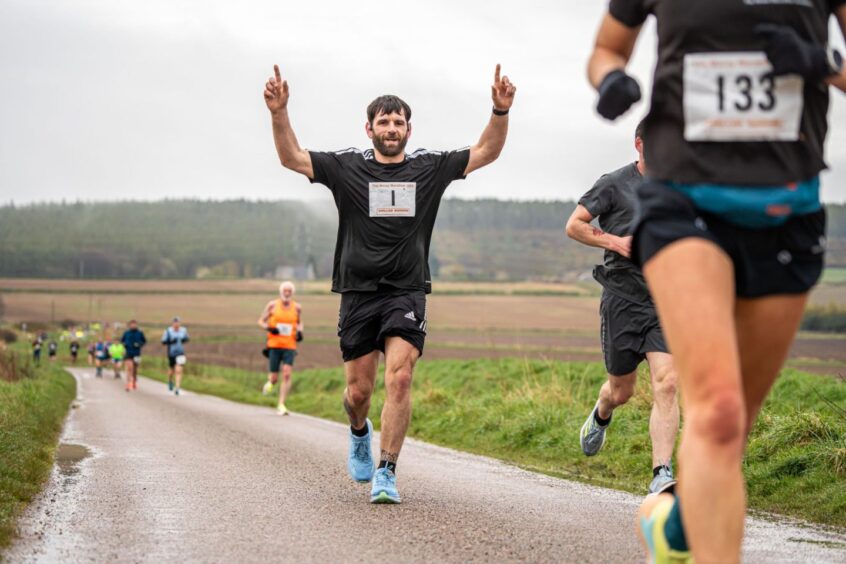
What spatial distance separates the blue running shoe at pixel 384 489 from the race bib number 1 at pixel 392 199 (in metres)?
1.55

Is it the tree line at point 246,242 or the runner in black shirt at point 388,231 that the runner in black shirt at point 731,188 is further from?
the tree line at point 246,242

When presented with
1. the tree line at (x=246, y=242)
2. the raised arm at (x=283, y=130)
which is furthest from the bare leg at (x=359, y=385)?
the tree line at (x=246, y=242)

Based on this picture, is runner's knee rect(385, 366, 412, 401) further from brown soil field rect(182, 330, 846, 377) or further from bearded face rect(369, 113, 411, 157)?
brown soil field rect(182, 330, 846, 377)

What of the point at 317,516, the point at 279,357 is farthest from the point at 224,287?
the point at 317,516

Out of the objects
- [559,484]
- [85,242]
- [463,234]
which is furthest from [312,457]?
[85,242]

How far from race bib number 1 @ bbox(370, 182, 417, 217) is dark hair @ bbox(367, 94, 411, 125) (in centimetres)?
45

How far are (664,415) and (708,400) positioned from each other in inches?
164

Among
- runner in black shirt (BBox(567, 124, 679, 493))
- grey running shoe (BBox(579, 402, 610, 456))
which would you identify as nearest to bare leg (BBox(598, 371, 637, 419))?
runner in black shirt (BBox(567, 124, 679, 493))

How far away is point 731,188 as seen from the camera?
354 centimetres

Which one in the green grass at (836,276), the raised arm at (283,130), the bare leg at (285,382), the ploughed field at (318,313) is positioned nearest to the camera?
the raised arm at (283,130)

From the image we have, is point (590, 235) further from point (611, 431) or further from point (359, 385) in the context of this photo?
point (611, 431)

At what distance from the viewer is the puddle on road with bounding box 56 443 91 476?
8828 mm

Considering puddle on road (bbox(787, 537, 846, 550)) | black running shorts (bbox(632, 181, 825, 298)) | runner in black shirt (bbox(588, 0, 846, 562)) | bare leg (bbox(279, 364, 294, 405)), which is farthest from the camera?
bare leg (bbox(279, 364, 294, 405))

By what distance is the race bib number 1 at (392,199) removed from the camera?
710 cm
